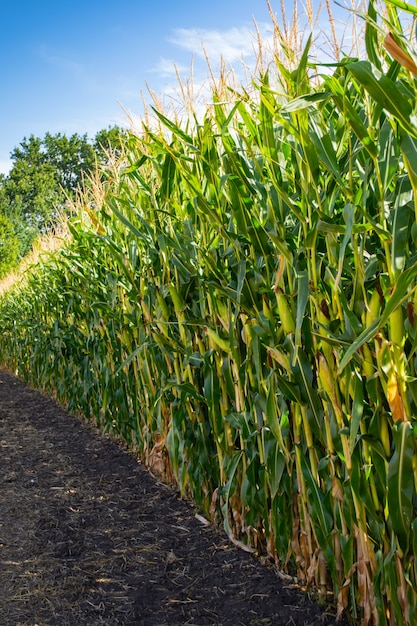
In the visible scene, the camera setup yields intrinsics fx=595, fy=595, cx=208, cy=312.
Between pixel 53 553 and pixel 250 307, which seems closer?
pixel 250 307

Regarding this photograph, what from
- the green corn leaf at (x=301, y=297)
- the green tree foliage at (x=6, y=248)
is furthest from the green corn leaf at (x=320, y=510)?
the green tree foliage at (x=6, y=248)

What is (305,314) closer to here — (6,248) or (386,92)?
(386,92)

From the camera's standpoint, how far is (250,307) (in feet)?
8.83

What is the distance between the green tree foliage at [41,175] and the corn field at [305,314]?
43981 millimetres

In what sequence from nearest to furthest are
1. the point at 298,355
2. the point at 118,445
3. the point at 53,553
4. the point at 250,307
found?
the point at 298,355 < the point at 250,307 < the point at 53,553 < the point at 118,445

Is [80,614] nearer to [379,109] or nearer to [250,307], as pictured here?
[250,307]

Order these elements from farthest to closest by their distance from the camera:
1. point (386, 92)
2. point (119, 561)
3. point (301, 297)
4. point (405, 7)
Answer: point (119, 561), point (301, 297), point (386, 92), point (405, 7)

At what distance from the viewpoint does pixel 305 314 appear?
2369mm

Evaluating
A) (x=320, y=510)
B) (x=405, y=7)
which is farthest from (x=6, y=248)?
(x=405, y=7)

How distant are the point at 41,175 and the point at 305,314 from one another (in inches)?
2319

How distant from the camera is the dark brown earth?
2645 millimetres

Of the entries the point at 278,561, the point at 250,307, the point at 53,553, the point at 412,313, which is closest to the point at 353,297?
the point at 412,313

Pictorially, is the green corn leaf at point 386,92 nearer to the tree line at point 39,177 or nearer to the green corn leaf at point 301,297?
the green corn leaf at point 301,297

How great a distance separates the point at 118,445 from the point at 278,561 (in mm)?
3053
